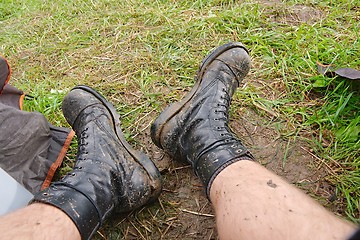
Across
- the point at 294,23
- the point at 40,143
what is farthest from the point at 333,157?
the point at 40,143

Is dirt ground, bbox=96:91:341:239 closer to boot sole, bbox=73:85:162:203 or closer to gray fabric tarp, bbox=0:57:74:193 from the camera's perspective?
boot sole, bbox=73:85:162:203

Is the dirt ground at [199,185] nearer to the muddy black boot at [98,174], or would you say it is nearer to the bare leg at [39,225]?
the muddy black boot at [98,174]

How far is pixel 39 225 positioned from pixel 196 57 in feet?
5.05

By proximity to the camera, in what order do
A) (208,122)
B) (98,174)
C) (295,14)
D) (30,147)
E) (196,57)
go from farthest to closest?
(295,14), (196,57), (30,147), (208,122), (98,174)

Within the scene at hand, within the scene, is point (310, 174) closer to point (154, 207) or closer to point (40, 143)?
point (154, 207)

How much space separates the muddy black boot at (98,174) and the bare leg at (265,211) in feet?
1.31

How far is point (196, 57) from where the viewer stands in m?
2.47

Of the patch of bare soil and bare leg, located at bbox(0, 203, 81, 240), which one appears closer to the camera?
bare leg, located at bbox(0, 203, 81, 240)

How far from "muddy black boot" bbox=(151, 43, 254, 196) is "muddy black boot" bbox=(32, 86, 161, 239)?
17 cm

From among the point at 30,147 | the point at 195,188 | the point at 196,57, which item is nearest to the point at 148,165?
the point at 195,188

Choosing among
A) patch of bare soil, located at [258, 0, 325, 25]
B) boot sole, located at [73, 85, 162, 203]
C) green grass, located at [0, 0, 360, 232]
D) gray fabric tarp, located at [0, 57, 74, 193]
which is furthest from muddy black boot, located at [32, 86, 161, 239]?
patch of bare soil, located at [258, 0, 325, 25]

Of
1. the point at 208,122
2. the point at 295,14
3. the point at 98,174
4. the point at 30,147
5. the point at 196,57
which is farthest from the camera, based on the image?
the point at 295,14

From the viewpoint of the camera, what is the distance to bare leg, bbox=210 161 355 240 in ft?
3.65

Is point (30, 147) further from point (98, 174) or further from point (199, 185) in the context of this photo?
point (199, 185)
